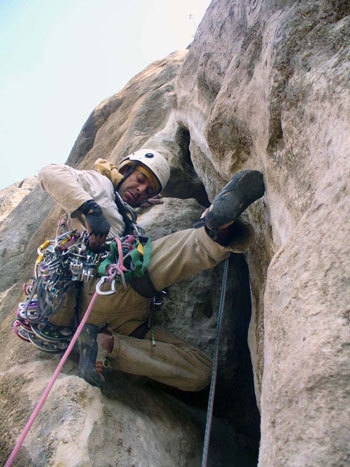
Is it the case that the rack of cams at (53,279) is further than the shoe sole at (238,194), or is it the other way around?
the rack of cams at (53,279)

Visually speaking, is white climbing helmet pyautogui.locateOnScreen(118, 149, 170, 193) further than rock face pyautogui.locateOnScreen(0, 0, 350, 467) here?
Yes

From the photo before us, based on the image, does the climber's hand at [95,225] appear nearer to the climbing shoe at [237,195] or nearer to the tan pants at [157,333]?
the tan pants at [157,333]

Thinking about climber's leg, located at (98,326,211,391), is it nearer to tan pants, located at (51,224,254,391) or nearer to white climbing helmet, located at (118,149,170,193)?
tan pants, located at (51,224,254,391)

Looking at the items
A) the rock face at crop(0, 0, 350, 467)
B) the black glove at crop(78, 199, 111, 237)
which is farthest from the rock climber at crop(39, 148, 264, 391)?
the rock face at crop(0, 0, 350, 467)

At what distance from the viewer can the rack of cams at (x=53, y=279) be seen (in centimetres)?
343

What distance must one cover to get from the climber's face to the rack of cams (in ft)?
2.99

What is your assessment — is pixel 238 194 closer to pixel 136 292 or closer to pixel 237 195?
pixel 237 195

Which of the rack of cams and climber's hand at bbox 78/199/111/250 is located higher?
climber's hand at bbox 78/199/111/250

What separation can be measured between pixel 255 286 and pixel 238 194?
1121mm

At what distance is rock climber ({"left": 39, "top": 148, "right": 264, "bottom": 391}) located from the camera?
322 centimetres

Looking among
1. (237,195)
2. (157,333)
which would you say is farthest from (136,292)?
(237,195)

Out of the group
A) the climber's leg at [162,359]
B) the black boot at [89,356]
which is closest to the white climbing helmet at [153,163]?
the climber's leg at [162,359]

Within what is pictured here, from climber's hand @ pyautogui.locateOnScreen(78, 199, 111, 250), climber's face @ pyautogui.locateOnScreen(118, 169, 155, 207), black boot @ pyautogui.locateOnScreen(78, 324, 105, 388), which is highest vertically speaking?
climber's hand @ pyautogui.locateOnScreen(78, 199, 111, 250)

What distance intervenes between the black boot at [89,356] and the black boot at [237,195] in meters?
1.41
